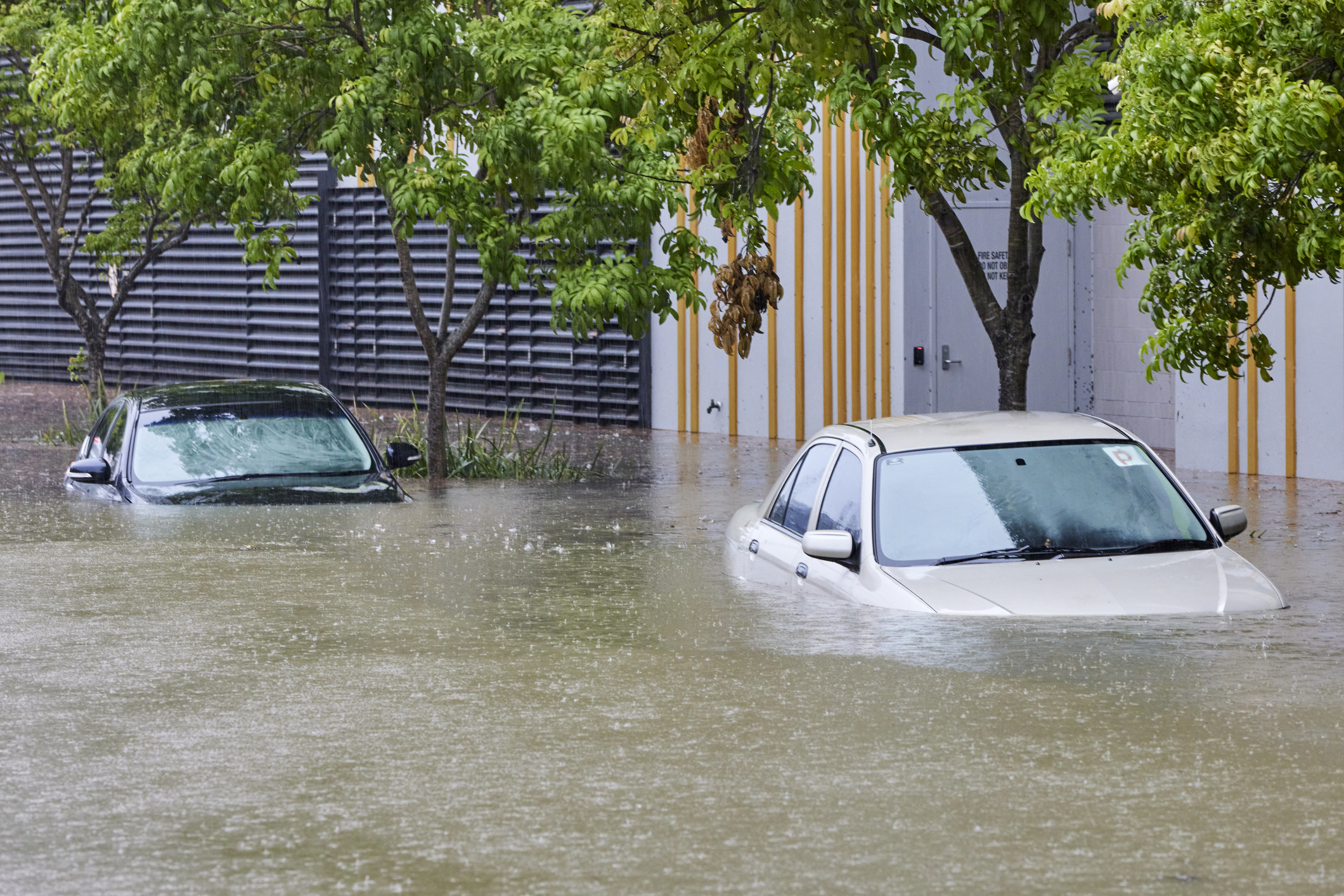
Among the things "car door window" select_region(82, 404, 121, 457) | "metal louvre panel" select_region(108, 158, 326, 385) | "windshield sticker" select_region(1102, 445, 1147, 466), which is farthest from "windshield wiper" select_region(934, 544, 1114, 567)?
"metal louvre panel" select_region(108, 158, 326, 385)

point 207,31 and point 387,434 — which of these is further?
point 387,434

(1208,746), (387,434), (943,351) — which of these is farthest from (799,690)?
(387,434)

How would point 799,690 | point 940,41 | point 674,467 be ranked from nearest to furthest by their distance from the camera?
point 799,690
point 940,41
point 674,467

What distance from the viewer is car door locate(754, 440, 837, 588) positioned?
8.27 m

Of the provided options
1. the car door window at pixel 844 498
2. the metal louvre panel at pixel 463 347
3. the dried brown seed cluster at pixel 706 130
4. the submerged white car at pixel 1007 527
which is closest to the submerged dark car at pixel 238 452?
the dried brown seed cluster at pixel 706 130

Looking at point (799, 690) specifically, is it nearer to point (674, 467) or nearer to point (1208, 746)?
point (1208, 746)

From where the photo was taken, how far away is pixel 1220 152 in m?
8.27

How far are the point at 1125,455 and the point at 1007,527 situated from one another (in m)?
0.72

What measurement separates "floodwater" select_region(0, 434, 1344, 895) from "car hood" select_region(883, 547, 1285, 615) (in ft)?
0.31

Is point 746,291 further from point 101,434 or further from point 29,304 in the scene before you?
point 29,304

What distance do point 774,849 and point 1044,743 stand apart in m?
1.46

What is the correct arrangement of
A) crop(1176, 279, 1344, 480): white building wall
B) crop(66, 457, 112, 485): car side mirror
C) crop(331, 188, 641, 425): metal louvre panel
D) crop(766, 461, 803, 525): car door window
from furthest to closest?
crop(331, 188, 641, 425): metal louvre panel, crop(1176, 279, 1344, 480): white building wall, crop(66, 457, 112, 485): car side mirror, crop(766, 461, 803, 525): car door window

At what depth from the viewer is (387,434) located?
21.5 metres

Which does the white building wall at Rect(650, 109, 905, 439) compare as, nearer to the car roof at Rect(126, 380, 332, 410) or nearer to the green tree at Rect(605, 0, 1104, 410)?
the green tree at Rect(605, 0, 1104, 410)
